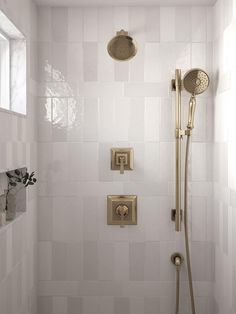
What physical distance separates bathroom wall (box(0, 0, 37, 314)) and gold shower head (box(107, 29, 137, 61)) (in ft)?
1.57

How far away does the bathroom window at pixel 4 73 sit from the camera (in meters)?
2.27

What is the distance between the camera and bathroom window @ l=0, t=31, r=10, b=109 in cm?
227

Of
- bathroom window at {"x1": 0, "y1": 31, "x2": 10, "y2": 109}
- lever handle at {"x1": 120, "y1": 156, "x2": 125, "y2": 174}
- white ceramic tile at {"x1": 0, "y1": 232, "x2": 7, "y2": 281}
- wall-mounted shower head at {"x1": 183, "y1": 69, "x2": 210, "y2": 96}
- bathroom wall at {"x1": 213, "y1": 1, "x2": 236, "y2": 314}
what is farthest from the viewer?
lever handle at {"x1": 120, "y1": 156, "x2": 125, "y2": 174}

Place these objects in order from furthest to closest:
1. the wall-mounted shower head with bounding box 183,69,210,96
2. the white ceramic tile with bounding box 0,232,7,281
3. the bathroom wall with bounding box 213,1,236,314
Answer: the wall-mounted shower head with bounding box 183,69,210,96, the bathroom wall with bounding box 213,1,236,314, the white ceramic tile with bounding box 0,232,7,281

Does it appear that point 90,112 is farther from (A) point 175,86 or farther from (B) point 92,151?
(A) point 175,86

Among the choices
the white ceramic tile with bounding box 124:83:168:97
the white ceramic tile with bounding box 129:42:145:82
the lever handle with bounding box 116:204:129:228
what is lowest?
the lever handle with bounding box 116:204:129:228

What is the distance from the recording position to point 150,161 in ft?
8.48

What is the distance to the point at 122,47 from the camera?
246cm

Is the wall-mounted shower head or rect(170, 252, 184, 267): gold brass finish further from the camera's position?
rect(170, 252, 184, 267): gold brass finish

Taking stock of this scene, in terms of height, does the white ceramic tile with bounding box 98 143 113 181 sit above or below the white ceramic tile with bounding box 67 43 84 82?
below

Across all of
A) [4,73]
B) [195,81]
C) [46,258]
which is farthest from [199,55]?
[46,258]

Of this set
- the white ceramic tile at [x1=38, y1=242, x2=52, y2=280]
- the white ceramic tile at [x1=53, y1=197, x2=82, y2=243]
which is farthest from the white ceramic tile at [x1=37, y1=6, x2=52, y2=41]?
the white ceramic tile at [x1=38, y1=242, x2=52, y2=280]

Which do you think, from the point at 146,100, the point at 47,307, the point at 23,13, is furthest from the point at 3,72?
the point at 47,307

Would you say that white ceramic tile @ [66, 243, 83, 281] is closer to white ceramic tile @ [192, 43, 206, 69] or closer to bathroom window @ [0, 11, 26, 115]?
bathroom window @ [0, 11, 26, 115]
